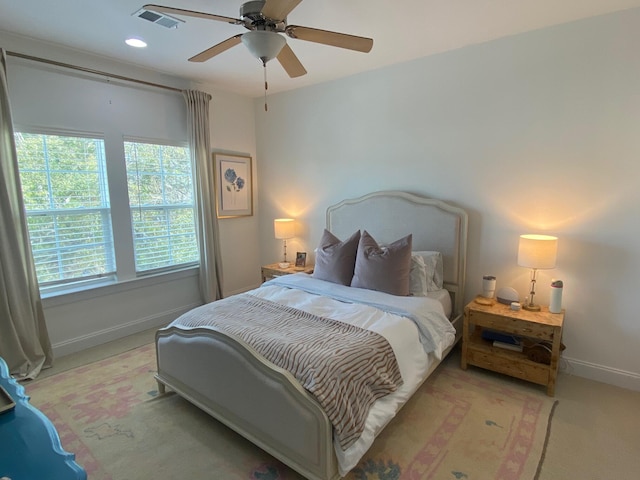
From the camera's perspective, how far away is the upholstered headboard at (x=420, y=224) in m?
3.17

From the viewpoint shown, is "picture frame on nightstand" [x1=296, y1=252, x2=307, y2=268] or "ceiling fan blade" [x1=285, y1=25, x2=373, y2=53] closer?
"ceiling fan blade" [x1=285, y1=25, x2=373, y2=53]

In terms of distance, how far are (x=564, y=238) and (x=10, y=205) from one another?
4328 millimetres

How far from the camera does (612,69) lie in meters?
2.46

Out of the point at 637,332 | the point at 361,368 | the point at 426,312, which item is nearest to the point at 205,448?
the point at 361,368

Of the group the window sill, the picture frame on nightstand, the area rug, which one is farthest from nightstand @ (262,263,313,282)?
the area rug

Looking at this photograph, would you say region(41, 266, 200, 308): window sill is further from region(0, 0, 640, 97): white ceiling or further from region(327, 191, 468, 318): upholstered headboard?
region(0, 0, 640, 97): white ceiling

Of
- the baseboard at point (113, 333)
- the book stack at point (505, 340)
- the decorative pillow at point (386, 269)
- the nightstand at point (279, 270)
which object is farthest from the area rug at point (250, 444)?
the nightstand at point (279, 270)

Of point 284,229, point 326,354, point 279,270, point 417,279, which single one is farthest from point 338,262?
point 326,354

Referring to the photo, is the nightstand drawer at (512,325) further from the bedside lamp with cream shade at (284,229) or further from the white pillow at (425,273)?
the bedside lamp with cream shade at (284,229)

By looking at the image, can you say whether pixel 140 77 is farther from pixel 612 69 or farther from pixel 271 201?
pixel 612 69

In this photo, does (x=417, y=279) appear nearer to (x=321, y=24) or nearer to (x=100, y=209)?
(x=321, y=24)

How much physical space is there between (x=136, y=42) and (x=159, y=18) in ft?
2.02

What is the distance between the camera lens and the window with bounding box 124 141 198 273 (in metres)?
3.63

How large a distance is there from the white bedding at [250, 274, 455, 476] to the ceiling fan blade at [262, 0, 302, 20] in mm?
1811
